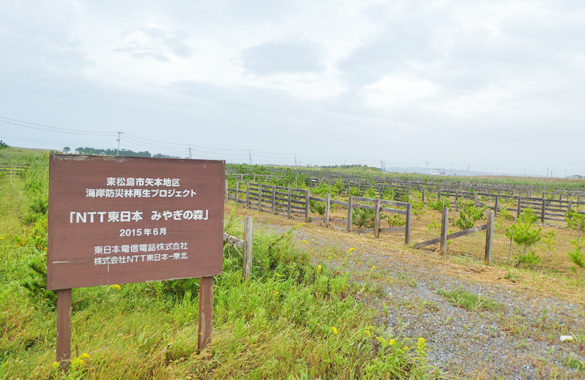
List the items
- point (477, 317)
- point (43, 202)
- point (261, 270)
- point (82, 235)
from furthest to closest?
point (43, 202) → point (261, 270) → point (477, 317) → point (82, 235)

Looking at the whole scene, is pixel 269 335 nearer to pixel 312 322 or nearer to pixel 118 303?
pixel 312 322

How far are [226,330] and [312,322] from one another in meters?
0.98

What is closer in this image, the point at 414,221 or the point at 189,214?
the point at 189,214

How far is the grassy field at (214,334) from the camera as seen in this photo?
3.04m

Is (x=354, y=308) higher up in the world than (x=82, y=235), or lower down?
lower down

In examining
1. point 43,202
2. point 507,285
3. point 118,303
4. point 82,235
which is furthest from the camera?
point 43,202

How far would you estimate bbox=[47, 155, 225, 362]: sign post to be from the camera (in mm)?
2912

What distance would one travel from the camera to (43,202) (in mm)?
9164

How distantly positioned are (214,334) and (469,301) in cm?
375

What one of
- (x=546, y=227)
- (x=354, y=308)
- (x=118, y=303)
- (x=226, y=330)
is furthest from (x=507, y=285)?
(x=546, y=227)

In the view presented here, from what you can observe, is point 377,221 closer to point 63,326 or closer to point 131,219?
point 131,219

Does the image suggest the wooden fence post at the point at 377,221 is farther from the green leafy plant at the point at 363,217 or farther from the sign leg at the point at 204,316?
the sign leg at the point at 204,316

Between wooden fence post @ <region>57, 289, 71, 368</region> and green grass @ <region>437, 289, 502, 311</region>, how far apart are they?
4781 mm

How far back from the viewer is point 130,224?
10.3 ft
